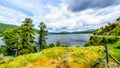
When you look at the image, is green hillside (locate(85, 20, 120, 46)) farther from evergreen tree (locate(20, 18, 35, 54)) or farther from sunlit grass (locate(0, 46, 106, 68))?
evergreen tree (locate(20, 18, 35, 54))

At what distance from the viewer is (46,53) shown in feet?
60.6

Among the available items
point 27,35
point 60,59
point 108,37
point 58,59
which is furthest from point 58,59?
point 27,35

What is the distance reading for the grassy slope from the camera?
678 inches

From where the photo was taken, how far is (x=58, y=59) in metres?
17.8

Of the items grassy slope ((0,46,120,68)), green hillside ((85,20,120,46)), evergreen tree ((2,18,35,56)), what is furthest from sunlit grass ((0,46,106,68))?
evergreen tree ((2,18,35,56))

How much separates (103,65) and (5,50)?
126ft

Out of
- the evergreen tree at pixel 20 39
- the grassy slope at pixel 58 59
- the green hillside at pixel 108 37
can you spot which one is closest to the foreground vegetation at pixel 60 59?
the grassy slope at pixel 58 59

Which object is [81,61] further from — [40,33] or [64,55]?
[40,33]

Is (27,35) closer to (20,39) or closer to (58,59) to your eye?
(20,39)

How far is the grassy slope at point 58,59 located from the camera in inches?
678

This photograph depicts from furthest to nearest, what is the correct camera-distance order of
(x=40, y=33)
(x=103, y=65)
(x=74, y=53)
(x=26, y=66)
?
(x=40, y=33), (x=74, y=53), (x=26, y=66), (x=103, y=65)

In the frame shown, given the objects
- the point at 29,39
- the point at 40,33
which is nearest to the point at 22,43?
the point at 29,39

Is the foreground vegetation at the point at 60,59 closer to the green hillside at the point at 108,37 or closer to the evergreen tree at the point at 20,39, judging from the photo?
the green hillside at the point at 108,37

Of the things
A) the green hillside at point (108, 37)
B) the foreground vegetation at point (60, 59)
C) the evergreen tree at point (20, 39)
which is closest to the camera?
the foreground vegetation at point (60, 59)
